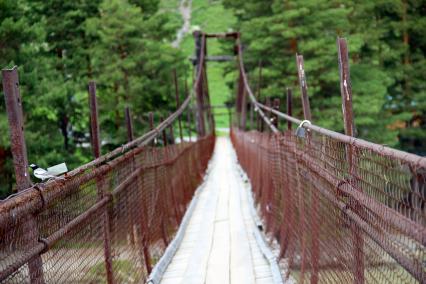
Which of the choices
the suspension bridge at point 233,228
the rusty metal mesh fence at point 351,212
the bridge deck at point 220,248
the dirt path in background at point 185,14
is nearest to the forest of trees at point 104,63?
the bridge deck at point 220,248

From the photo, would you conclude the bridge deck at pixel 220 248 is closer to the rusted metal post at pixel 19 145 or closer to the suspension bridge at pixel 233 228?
the suspension bridge at pixel 233 228

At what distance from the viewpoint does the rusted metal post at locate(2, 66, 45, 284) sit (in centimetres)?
213

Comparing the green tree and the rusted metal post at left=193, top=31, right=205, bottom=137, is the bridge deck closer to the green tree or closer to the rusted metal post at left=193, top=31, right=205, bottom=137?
the green tree

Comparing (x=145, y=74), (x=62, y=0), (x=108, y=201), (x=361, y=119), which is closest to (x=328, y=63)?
(x=361, y=119)

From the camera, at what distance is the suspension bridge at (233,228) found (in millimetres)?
1875

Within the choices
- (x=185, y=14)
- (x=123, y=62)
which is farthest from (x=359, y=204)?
(x=185, y=14)

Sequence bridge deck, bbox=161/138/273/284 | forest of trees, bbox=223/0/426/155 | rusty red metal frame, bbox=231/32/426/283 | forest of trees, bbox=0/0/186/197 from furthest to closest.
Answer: forest of trees, bbox=223/0/426/155 < forest of trees, bbox=0/0/186/197 < bridge deck, bbox=161/138/273/284 < rusty red metal frame, bbox=231/32/426/283

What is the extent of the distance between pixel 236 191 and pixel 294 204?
6.72 metres

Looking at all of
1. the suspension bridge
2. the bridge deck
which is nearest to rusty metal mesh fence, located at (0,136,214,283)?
the suspension bridge

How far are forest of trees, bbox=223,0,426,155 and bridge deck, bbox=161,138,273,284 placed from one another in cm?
880

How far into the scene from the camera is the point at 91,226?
3.04 metres

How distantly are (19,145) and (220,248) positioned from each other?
3869mm

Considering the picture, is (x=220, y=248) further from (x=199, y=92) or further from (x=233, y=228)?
(x=199, y=92)

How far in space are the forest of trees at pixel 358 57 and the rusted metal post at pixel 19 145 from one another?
50.5 ft
